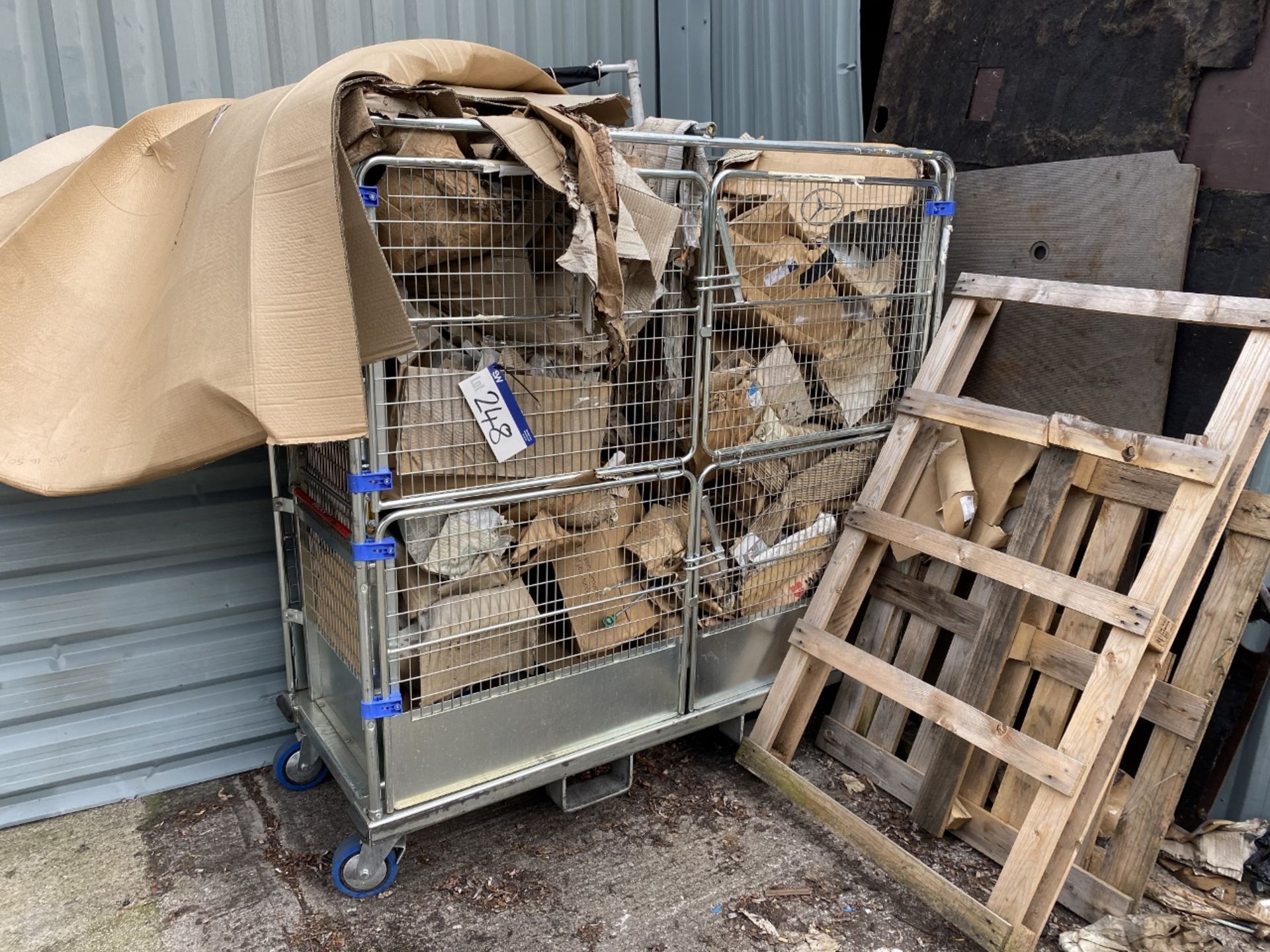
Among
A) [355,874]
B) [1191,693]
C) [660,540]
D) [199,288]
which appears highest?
[199,288]

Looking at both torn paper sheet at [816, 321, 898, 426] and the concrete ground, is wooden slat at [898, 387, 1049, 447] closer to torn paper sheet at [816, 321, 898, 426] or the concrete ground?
torn paper sheet at [816, 321, 898, 426]

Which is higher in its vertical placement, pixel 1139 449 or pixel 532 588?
pixel 1139 449

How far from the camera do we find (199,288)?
6.79ft

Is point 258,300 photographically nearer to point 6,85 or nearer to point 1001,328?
point 6,85

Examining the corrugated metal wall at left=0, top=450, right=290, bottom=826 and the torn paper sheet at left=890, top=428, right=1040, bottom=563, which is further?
the torn paper sheet at left=890, top=428, right=1040, bottom=563

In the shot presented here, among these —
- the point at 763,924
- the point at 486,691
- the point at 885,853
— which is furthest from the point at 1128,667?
the point at 486,691

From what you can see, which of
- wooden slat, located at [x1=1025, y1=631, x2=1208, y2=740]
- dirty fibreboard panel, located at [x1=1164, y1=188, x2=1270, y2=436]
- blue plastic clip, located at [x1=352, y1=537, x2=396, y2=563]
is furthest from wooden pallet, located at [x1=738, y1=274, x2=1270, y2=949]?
blue plastic clip, located at [x1=352, y1=537, x2=396, y2=563]

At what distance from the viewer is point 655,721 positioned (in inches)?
121

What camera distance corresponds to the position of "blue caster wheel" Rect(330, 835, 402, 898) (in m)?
2.73

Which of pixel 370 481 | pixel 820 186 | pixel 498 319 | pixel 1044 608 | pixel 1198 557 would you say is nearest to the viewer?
pixel 370 481

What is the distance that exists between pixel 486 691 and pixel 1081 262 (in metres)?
2.51

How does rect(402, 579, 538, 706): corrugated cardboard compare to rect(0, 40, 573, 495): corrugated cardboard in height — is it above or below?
below

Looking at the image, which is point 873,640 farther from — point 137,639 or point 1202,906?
point 137,639

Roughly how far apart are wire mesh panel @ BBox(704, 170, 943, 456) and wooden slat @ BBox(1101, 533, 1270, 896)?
3.84 ft
